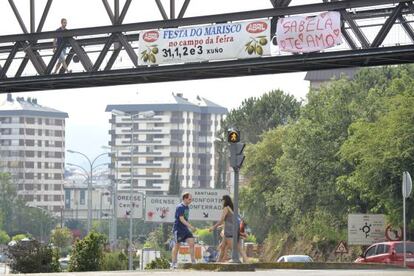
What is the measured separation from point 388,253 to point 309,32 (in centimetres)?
1312

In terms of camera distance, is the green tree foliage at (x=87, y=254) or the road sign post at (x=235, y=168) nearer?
the road sign post at (x=235, y=168)

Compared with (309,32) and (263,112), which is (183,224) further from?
(263,112)

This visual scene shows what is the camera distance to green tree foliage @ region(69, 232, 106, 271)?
35.9 metres

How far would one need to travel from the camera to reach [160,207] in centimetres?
7569

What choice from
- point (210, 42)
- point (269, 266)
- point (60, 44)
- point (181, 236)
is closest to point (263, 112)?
point (60, 44)

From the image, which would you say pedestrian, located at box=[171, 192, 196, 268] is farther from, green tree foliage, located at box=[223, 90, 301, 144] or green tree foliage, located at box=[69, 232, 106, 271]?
green tree foliage, located at box=[223, 90, 301, 144]

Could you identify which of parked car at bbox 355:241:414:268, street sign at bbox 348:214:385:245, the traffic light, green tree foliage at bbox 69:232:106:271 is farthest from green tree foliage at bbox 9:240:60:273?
street sign at bbox 348:214:385:245

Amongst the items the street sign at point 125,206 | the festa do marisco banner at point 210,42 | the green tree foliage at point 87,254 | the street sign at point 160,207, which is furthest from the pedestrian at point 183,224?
the street sign at point 160,207

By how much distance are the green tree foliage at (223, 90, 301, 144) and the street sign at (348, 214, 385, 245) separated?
63.7 meters

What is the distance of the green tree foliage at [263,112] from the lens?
11631 cm

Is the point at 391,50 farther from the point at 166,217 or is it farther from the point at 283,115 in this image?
the point at 283,115

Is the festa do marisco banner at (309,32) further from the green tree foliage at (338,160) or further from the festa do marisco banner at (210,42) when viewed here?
the green tree foliage at (338,160)

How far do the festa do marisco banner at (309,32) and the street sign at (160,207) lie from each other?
44002 mm

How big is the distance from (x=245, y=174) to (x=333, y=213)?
26586 millimetres
